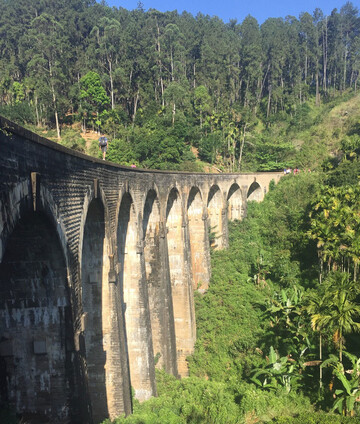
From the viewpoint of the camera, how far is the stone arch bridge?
292 inches

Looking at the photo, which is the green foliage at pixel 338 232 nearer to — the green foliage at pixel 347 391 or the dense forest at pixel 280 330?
the dense forest at pixel 280 330

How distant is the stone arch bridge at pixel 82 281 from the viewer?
741 cm

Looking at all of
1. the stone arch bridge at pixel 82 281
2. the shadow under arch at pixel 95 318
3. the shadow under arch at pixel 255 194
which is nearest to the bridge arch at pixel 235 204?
the shadow under arch at pixel 255 194

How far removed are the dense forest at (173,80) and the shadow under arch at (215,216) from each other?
1065 cm

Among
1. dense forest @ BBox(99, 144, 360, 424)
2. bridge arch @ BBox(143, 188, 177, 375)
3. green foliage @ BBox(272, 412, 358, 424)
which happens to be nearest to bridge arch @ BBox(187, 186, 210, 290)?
dense forest @ BBox(99, 144, 360, 424)

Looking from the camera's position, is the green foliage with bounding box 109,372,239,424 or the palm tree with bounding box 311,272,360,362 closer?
the green foliage with bounding box 109,372,239,424

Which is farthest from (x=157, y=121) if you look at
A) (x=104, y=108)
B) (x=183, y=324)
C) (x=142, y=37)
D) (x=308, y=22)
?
(x=308, y=22)

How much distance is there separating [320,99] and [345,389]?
222 feet

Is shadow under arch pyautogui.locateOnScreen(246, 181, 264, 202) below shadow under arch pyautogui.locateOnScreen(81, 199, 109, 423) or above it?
above

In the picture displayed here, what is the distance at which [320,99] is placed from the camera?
70562 millimetres

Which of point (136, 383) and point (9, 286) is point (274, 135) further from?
Answer: point (9, 286)

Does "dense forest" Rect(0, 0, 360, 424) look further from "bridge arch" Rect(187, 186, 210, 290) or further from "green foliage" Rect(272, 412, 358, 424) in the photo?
"bridge arch" Rect(187, 186, 210, 290)

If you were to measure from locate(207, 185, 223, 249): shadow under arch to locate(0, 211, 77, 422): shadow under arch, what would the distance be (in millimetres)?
21330

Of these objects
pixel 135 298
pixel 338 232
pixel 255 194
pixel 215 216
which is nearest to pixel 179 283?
pixel 135 298
